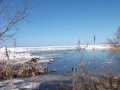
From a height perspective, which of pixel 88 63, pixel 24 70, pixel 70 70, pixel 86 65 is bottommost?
pixel 24 70

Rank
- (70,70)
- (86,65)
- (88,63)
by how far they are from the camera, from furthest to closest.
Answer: (70,70) < (88,63) < (86,65)

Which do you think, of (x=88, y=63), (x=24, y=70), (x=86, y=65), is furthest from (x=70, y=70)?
(x=86, y=65)

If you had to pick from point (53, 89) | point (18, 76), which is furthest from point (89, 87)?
point (18, 76)

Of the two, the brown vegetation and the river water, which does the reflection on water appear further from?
the brown vegetation

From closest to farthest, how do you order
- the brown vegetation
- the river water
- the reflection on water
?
the river water < the reflection on water < the brown vegetation

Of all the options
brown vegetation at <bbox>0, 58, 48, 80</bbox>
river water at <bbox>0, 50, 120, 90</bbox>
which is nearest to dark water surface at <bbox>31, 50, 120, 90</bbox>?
river water at <bbox>0, 50, 120, 90</bbox>

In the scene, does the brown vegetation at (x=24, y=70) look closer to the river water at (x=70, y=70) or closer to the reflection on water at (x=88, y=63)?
the river water at (x=70, y=70)

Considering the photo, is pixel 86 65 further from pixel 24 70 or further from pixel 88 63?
pixel 24 70

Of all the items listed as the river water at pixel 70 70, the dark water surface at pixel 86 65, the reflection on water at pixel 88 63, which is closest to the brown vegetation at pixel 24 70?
the river water at pixel 70 70

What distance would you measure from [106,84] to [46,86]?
4.77 metres

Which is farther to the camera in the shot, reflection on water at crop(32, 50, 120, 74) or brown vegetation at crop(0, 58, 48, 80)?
brown vegetation at crop(0, 58, 48, 80)

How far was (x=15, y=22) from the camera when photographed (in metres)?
11.9

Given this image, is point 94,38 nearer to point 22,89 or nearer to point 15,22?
point 22,89

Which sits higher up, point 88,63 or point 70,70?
point 88,63
